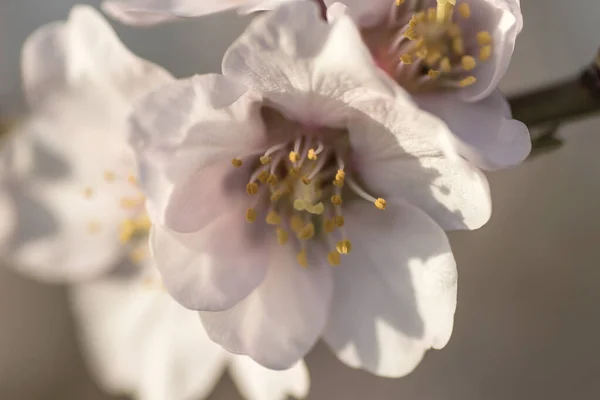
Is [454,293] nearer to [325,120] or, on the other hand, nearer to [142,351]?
[325,120]

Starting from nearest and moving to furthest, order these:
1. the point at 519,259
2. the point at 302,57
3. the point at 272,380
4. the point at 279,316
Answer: the point at 302,57
the point at 279,316
the point at 272,380
the point at 519,259

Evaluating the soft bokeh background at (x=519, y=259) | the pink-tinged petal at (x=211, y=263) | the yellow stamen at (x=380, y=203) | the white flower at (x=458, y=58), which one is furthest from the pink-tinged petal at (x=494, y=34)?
the soft bokeh background at (x=519, y=259)

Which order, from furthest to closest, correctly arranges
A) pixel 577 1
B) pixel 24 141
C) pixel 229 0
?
1. pixel 577 1
2. pixel 24 141
3. pixel 229 0

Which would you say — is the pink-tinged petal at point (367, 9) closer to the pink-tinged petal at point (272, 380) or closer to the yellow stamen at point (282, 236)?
the yellow stamen at point (282, 236)

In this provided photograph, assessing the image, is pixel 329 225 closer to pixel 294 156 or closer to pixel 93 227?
pixel 294 156

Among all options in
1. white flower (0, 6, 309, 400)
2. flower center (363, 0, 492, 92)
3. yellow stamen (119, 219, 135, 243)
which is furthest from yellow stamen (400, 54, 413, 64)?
yellow stamen (119, 219, 135, 243)

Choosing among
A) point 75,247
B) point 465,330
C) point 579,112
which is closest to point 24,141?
point 75,247

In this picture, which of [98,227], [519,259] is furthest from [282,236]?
[519,259]
